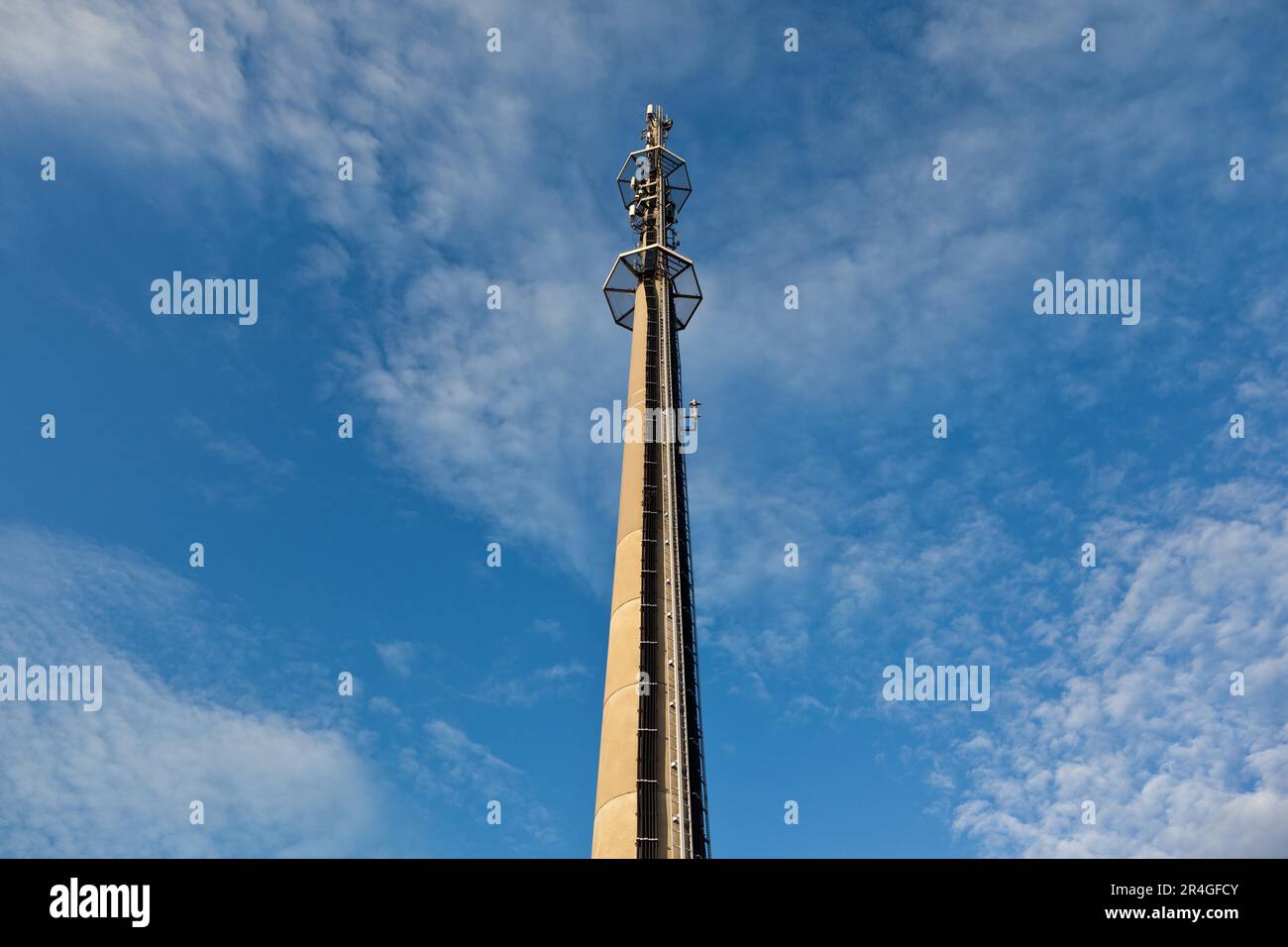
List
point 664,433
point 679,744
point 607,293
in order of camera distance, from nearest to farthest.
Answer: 1. point 679,744
2. point 664,433
3. point 607,293

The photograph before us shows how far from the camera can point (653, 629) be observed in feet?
132

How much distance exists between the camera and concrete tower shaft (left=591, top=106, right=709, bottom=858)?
35594mm

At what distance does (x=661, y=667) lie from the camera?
39312 millimetres

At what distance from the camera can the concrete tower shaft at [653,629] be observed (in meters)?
35.6
